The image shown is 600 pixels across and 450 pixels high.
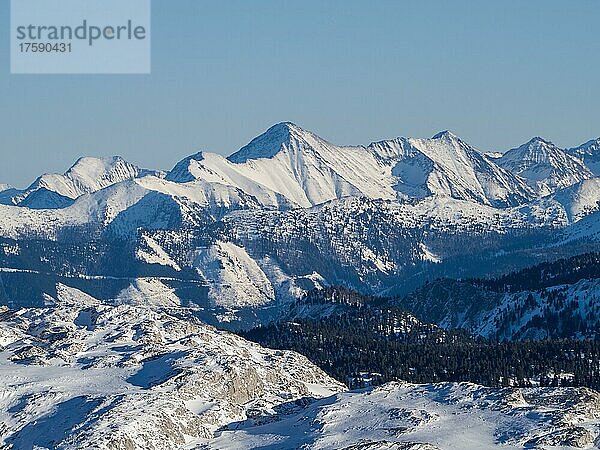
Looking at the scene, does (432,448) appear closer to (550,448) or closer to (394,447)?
(394,447)

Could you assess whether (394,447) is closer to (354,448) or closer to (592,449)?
(354,448)

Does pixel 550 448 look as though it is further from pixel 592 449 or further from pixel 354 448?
pixel 354 448

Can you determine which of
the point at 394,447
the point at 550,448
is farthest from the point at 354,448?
the point at 550,448

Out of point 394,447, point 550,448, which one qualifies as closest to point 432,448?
point 394,447

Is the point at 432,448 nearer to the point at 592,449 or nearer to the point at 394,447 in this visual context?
the point at 394,447

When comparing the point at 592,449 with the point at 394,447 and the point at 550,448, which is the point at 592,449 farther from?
the point at 394,447
